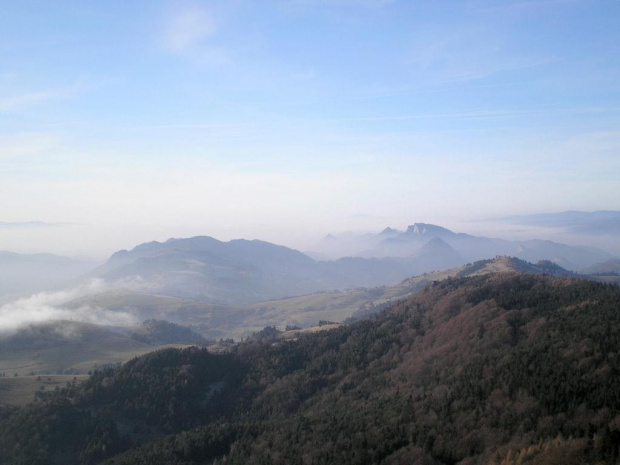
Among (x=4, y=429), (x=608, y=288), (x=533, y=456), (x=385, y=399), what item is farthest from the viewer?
(x=608, y=288)

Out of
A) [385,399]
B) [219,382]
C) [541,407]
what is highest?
[541,407]

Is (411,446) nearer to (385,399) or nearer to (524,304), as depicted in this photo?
(385,399)

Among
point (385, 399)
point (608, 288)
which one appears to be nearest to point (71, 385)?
point (385, 399)

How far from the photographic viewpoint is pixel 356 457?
69.1 meters

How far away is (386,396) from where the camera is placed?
347 ft

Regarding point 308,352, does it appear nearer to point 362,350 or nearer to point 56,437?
point 362,350

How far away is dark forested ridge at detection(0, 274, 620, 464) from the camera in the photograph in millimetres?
62781

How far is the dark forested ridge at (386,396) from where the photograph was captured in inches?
2472

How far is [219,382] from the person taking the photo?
159500mm

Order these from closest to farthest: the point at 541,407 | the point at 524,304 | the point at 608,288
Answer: the point at 541,407, the point at 608,288, the point at 524,304

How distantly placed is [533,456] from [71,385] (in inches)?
5901

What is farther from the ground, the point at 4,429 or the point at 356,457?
the point at 356,457

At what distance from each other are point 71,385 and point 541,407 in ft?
481

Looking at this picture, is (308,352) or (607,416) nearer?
(607,416)
